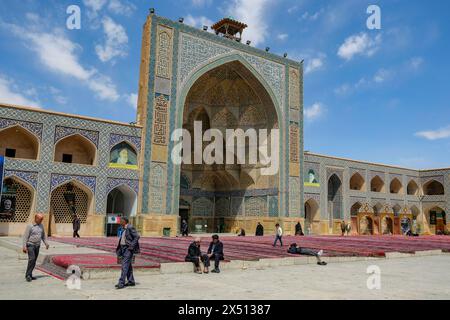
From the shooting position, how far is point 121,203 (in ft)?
58.9

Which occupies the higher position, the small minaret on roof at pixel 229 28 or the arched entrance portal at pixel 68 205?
the small minaret on roof at pixel 229 28

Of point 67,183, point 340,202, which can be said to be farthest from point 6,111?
point 340,202

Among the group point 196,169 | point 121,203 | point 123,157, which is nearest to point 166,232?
point 121,203

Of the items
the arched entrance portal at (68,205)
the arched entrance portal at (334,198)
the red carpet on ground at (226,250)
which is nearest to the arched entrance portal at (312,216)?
the arched entrance portal at (334,198)

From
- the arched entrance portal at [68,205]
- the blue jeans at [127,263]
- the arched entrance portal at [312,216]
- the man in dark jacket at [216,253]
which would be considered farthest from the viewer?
the arched entrance portal at [312,216]

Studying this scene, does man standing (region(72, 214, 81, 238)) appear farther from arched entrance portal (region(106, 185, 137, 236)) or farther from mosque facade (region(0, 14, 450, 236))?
arched entrance portal (region(106, 185, 137, 236))

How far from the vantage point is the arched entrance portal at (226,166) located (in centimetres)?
2158

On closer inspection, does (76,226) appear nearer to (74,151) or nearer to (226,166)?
(74,151)

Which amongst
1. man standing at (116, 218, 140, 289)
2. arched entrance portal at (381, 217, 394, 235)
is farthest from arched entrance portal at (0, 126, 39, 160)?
arched entrance portal at (381, 217, 394, 235)

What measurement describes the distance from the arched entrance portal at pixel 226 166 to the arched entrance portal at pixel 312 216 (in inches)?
135

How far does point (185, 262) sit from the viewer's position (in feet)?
22.9

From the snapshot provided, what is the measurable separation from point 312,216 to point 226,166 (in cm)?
562

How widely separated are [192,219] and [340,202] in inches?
344

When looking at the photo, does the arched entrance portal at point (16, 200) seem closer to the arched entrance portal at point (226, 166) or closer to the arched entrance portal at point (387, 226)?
the arched entrance portal at point (226, 166)
